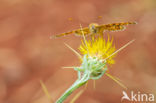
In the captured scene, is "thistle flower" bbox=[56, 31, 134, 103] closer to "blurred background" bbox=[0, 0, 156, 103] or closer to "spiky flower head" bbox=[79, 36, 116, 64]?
"spiky flower head" bbox=[79, 36, 116, 64]

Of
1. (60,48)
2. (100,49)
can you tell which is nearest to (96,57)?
(100,49)

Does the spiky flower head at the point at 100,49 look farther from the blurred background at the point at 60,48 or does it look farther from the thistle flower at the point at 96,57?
the blurred background at the point at 60,48

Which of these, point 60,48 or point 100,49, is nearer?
point 100,49

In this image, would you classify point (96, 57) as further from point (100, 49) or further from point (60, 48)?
point (60, 48)

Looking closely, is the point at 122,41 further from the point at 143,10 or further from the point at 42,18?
the point at 42,18

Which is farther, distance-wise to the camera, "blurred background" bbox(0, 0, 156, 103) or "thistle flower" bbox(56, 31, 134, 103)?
"blurred background" bbox(0, 0, 156, 103)

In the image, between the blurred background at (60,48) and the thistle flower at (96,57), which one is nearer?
the thistle flower at (96,57)

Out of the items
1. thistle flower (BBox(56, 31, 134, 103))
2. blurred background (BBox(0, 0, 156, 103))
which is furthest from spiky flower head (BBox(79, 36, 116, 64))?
blurred background (BBox(0, 0, 156, 103))

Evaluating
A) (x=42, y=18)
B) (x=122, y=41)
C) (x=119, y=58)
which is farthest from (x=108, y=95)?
(x=42, y=18)

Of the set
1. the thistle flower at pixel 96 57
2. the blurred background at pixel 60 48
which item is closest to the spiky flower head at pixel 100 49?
the thistle flower at pixel 96 57
